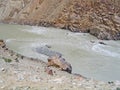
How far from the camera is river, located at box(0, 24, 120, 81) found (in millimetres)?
17141

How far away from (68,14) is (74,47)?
987cm

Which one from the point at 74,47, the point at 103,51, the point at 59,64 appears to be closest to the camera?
the point at 59,64

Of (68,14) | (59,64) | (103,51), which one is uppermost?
(59,64)

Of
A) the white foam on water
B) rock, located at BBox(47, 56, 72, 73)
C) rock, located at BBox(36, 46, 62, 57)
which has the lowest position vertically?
the white foam on water

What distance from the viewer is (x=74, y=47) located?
2252 centimetres

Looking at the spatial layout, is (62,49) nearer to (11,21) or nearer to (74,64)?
(74,64)

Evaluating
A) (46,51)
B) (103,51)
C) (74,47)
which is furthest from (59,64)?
(74,47)

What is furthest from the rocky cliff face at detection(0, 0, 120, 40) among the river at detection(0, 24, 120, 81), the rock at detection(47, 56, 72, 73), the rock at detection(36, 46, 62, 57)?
the rock at detection(47, 56, 72, 73)

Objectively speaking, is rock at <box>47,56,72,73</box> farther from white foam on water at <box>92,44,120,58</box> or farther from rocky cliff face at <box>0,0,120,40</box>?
rocky cliff face at <box>0,0,120,40</box>

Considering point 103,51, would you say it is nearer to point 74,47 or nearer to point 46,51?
point 74,47

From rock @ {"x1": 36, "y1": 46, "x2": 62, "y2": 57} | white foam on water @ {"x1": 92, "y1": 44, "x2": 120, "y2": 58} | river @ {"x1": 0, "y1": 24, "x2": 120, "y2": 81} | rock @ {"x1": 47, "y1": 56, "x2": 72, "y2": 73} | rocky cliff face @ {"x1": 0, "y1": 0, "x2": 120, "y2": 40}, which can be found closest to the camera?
rock @ {"x1": 47, "y1": 56, "x2": 72, "y2": 73}

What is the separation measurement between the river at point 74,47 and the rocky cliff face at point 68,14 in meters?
1.36

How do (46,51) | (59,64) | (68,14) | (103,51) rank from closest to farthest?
(59,64)
(46,51)
(103,51)
(68,14)

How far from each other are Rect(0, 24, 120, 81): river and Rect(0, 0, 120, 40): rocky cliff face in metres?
1.36
